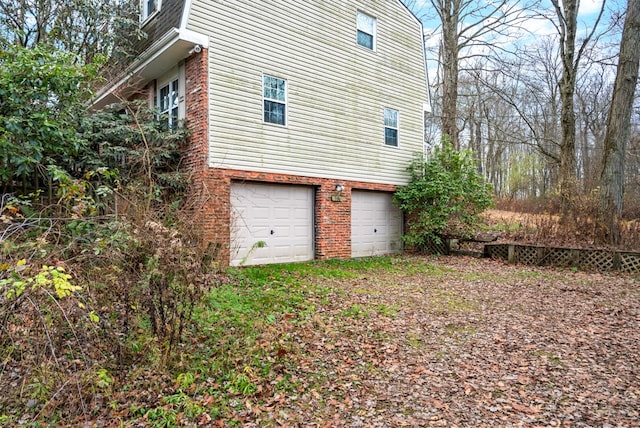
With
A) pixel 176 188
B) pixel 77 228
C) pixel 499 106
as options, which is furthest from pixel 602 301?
pixel 499 106

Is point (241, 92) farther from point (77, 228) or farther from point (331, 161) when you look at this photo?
point (77, 228)

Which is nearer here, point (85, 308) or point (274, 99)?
point (85, 308)

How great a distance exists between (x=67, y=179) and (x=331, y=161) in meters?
7.17

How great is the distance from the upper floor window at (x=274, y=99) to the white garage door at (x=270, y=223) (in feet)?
5.50

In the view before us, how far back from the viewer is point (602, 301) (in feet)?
21.0

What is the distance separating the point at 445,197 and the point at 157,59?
8.53 m

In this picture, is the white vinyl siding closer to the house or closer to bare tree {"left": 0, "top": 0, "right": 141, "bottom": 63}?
the house

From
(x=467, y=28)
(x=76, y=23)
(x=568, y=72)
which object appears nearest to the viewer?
(x=76, y=23)

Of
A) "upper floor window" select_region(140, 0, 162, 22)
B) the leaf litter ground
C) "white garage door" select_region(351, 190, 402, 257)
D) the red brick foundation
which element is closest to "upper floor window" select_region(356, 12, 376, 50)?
the red brick foundation

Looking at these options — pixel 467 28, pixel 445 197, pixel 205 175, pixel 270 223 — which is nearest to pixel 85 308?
pixel 205 175

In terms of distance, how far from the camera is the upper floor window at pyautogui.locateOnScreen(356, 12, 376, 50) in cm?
1152

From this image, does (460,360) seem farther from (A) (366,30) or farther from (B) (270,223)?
(A) (366,30)

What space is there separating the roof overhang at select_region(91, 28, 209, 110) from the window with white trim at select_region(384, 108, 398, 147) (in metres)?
5.91

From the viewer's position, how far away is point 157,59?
9133 mm
